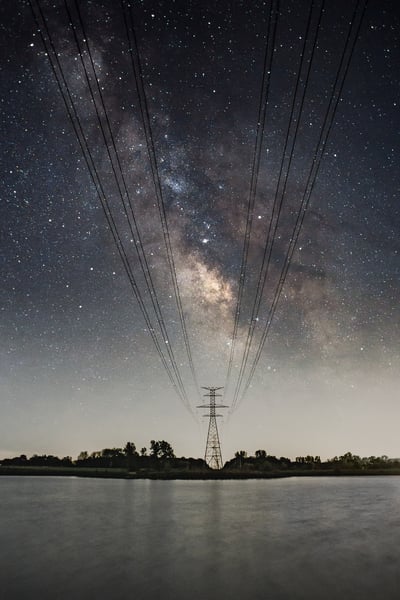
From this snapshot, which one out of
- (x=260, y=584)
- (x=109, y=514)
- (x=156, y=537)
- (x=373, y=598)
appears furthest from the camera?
(x=109, y=514)

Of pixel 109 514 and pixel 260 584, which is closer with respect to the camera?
pixel 260 584

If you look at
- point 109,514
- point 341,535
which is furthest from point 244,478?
point 341,535

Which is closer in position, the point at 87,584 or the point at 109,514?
the point at 87,584

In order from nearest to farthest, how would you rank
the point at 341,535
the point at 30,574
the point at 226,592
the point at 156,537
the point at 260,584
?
the point at 226,592
the point at 260,584
the point at 30,574
the point at 156,537
the point at 341,535

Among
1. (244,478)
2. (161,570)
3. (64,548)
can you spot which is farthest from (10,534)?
(244,478)

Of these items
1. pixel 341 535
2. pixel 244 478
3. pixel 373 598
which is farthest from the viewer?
pixel 244 478

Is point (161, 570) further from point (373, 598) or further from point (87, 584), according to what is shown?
point (373, 598)

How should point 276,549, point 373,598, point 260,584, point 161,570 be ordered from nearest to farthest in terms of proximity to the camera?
point 373,598
point 260,584
point 161,570
point 276,549

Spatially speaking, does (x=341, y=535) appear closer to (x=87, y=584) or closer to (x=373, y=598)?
(x=373, y=598)
